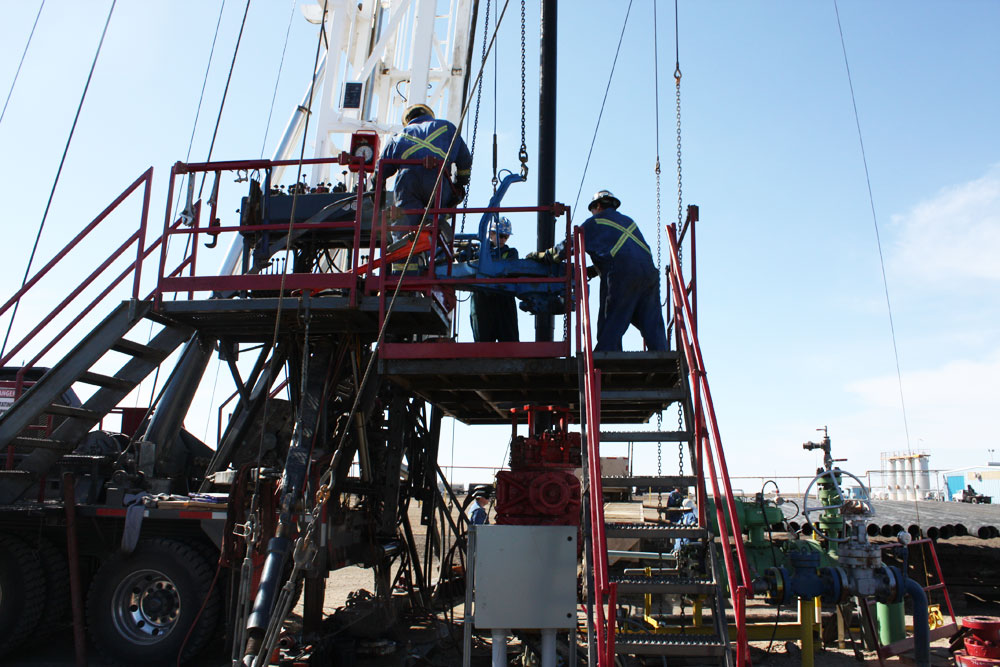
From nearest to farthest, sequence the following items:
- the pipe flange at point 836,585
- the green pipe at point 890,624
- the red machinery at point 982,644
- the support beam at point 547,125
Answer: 1. the red machinery at point 982,644
2. the pipe flange at point 836,585
3. the green pipe at point 890,624
4. the support beam at point 547,125

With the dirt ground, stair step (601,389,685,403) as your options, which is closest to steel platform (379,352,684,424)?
stair step (601,389,685,403)

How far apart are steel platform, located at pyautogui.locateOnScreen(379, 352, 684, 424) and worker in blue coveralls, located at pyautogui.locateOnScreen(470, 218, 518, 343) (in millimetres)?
672

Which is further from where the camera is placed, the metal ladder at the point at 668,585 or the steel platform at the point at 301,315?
the steel platform at the point at 301,315

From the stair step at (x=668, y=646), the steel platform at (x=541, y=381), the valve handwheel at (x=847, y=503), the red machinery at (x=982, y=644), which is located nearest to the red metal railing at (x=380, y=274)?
the steel platform at (x=541, y=381)

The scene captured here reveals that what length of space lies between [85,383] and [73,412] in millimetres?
280

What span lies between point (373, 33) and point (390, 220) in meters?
7.86

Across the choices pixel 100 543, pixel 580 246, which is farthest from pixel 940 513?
pixel 100 543

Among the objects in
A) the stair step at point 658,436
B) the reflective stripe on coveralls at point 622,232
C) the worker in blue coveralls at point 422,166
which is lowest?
the stair step at point 658,436

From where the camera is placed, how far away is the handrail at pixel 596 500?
3.87m

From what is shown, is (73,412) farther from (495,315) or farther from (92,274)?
(495,315)

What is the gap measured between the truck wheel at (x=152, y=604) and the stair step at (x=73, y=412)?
1465mm

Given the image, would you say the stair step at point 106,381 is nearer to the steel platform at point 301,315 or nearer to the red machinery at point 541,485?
the steel platform at point 301,315

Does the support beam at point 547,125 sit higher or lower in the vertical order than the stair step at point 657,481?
higher

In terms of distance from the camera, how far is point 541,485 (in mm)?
7371
